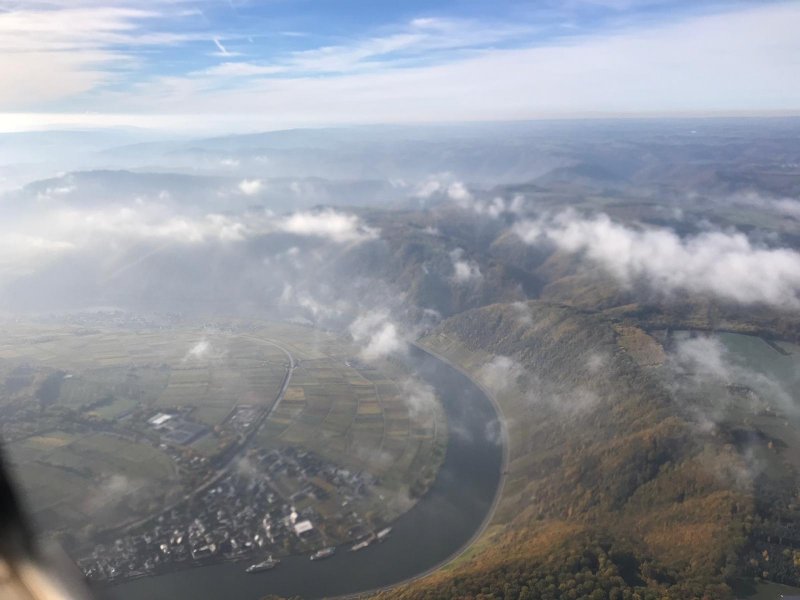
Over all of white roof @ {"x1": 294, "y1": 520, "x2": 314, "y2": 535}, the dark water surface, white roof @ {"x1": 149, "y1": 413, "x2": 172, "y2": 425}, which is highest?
white roof @ {"x1": 149, "y1": 413, "x2": 172, "y2": 425}

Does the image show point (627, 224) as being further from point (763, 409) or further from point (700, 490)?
point (700, 490)

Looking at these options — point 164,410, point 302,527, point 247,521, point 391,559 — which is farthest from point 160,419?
point 391,559

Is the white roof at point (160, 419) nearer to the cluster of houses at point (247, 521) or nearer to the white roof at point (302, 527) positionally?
the cluster of houses at point (247, 521)

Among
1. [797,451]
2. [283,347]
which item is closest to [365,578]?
[797,451]

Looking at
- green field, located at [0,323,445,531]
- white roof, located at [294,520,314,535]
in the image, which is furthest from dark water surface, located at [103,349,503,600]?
green field, located at [0,323,445,531]

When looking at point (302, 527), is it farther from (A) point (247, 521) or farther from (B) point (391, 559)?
(B) point (391, 559)

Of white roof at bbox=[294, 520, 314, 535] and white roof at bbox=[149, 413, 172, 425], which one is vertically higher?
white roof at bbox=[149, 413, 172, 425]

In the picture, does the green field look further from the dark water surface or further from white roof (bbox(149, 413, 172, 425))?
the dark water surface

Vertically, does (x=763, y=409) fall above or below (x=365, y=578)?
above
